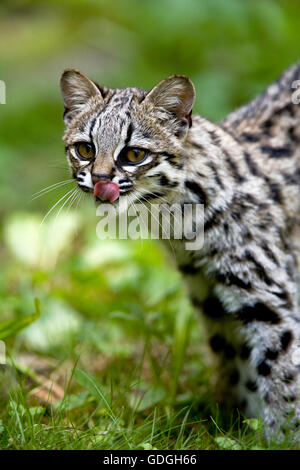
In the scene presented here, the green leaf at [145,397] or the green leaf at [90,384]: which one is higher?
the green leaf at [90,384]

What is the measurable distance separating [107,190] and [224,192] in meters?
1.10

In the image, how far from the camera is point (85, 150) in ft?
15.9

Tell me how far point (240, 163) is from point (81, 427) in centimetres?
241

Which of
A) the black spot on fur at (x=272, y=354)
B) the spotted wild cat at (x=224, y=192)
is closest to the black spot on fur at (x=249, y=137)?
the spotted wild cat at (x=224, y=192)

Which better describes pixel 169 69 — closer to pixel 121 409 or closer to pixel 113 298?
pixel 113 298

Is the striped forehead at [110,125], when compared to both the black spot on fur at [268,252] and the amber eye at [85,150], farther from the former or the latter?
the black spot on fur at [268,252]

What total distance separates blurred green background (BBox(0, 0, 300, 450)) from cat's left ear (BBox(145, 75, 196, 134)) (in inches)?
40.9

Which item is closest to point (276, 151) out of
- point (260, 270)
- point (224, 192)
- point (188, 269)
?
point (224, 192)

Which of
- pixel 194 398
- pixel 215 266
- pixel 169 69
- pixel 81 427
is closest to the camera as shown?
pixel 81 427

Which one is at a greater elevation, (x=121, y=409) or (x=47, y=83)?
(x=47, y=83)

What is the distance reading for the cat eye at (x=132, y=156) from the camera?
4680 mm
